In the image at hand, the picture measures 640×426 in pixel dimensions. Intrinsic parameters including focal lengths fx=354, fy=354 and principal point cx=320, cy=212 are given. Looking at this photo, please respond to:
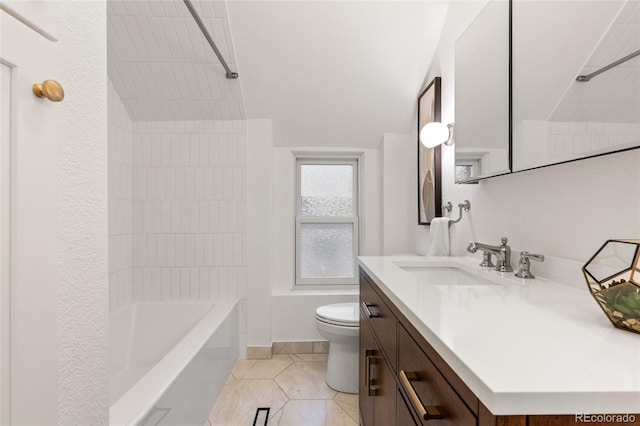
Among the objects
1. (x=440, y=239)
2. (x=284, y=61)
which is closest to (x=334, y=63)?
(x=284, y=61)

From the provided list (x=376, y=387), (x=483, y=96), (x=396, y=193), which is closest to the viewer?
(x=376, y=387)

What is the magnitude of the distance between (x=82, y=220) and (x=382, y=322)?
0.91m

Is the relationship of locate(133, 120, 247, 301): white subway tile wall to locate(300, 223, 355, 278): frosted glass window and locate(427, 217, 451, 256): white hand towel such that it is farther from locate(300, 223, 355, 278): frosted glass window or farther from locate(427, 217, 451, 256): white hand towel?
locate(427, 217, 451, 256): white hand towel

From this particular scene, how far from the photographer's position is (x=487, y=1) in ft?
5.39

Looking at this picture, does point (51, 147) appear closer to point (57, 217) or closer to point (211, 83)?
point (57, 217)

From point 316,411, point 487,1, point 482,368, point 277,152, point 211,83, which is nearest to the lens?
point 482,368

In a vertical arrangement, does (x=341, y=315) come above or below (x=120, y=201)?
below

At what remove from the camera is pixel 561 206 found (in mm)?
1128

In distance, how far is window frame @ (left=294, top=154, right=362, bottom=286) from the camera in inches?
119

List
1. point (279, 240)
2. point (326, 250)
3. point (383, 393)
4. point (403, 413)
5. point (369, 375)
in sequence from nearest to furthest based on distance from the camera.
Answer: point (403, 413), point (383, 393), point (369, 375), point (279, 240), point (326, 250)

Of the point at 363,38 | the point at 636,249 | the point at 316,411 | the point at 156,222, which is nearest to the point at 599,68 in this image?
the point at 636,249

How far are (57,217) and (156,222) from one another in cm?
212

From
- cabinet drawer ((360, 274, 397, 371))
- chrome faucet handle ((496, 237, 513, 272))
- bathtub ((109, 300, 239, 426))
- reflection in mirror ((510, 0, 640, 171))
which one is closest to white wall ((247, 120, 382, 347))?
bathtub ((109, 300, 239, 426))

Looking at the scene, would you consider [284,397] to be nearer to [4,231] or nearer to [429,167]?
[429,167]
